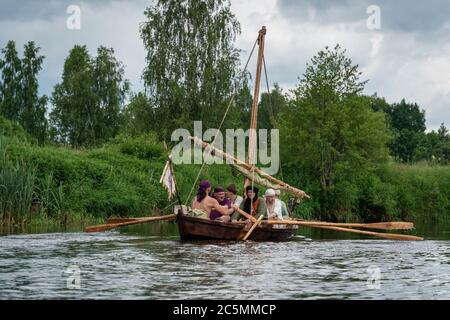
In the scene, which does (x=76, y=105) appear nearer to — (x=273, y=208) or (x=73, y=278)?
(x=273, y=208)

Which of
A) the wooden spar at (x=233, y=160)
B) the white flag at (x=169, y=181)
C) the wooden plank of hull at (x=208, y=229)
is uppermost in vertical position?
the wooden spar at (x=233, y=160)

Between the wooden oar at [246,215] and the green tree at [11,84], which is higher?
the green tree at [11,84]

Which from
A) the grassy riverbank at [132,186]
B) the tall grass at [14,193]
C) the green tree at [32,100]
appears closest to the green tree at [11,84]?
the green tree at [32,100]

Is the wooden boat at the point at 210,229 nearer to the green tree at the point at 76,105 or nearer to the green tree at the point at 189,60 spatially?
the green tree at the point at 189,60

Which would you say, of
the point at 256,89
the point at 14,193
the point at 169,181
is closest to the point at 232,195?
the point at 169,181

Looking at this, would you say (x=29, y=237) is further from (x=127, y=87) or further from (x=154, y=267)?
(x=127, y=87)

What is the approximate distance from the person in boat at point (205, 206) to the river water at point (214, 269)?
3.78 ft

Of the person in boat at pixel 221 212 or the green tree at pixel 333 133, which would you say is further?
the green tree at pixel 333 133

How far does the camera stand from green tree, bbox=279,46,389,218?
129ft

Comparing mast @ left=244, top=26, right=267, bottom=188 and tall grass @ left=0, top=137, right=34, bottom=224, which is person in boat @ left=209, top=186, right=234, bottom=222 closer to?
mast @ left=244, top=26, right=267, bottom=188

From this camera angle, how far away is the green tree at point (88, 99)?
6194 cm

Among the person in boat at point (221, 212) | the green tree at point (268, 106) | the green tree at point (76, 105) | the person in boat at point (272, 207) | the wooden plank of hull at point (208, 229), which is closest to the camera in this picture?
the wooden plank of hull at point (208, 229)

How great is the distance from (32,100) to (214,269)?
5110cm

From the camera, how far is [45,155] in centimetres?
3045
